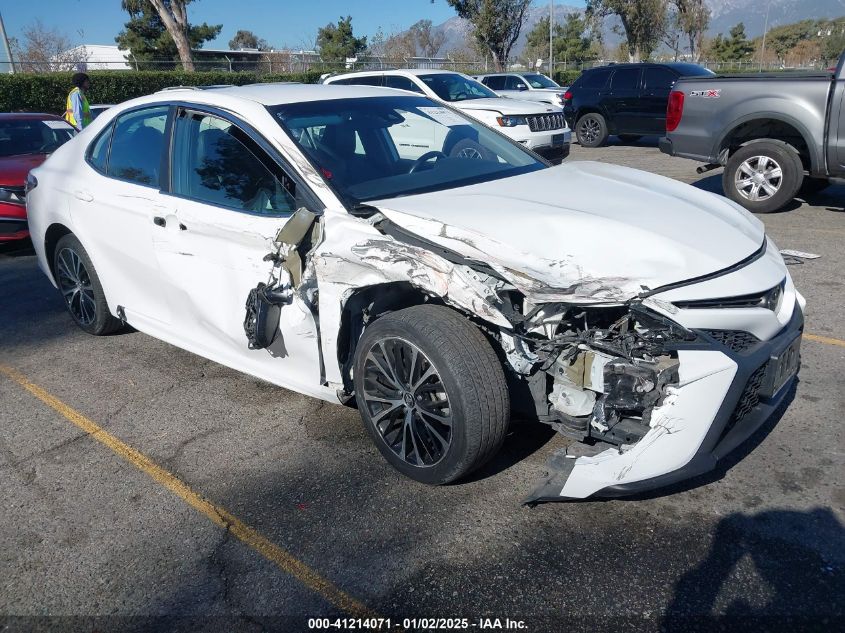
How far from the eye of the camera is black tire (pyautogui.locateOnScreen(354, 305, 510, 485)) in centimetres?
279

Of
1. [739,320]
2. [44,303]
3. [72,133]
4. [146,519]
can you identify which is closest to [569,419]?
[739,320]

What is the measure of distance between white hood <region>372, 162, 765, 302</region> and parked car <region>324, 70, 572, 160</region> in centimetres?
753

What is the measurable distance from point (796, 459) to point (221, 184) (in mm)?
3165

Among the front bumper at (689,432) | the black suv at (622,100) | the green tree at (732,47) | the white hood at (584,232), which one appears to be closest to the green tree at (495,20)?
the black suv at (622,100)

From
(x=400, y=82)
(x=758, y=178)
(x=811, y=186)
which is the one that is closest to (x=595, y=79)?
(x=400, y=82)

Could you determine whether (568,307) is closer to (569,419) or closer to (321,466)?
(569,419)

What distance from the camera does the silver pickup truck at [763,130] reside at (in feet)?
23.7

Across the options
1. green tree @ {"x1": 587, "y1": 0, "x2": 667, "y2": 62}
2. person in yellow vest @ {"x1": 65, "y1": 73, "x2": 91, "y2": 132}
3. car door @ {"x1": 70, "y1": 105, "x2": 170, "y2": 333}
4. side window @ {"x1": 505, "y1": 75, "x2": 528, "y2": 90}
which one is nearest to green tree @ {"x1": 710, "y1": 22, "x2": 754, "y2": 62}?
green tree @ {"x1": 587, "y1": 0, "x2": 667, "y2": 62}

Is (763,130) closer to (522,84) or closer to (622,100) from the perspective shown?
(622,100)

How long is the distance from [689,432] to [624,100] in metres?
13.5

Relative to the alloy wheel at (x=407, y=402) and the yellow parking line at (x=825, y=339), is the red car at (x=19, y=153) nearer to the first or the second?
the alloy wheel at (x=407, y=402)

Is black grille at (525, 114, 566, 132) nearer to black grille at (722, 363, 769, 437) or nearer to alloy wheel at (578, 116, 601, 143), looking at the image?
alloy wheel at (578, 116, 601, 143)

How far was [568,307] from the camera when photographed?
271 cm

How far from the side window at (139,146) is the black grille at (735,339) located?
315 cm
